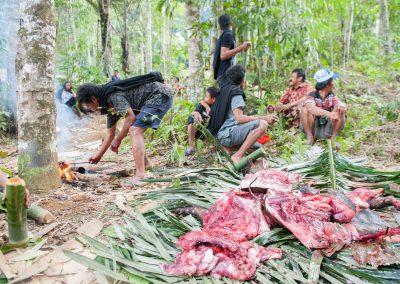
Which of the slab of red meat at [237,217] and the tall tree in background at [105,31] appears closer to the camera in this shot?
the slab of red meat at [237,217]

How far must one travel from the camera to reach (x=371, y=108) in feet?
22.0

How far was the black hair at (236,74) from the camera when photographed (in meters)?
4.74

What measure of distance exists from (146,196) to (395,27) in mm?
12233

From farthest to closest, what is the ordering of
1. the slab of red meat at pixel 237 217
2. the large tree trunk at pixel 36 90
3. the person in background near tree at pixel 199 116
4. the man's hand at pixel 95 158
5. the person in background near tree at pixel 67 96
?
the person in background near tree at pixel 67 96
the person in background near tree at pixel 199 116
the man's hand at pixel 95 158
the large tree trunk at pixel 36 90
the slab of red meat at pixel 237 217

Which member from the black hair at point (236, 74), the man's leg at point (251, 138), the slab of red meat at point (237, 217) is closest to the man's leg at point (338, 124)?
the man's leg at point (251, 138)

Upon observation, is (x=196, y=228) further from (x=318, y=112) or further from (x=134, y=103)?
(x=318, y=112)

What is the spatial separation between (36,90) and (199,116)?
2455 mm

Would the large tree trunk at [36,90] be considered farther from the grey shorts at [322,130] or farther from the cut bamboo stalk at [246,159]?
the grey shorts at [322,130]

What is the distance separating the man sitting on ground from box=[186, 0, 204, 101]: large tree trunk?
2074 millimetres

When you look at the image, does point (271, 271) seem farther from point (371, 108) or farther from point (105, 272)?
point (371, 108)

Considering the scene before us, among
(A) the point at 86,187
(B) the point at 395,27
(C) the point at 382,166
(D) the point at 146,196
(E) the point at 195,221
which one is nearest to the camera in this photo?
(E) the point at 195,221

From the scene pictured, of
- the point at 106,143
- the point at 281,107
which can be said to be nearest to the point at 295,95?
the point at 281,107

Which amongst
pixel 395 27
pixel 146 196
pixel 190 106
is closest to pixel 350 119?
pixel 190 106

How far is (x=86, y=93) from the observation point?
4.16 meters
